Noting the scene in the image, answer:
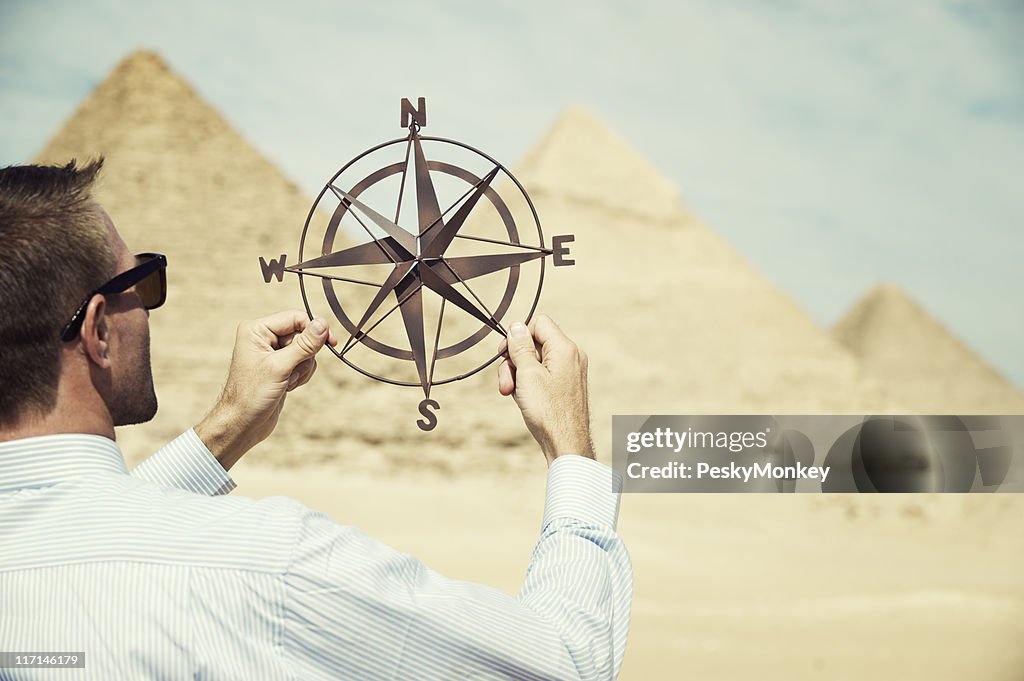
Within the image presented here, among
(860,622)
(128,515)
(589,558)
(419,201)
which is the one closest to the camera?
(128,515)

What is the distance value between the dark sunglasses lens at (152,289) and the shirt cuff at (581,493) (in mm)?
967

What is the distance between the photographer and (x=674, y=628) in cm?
1653

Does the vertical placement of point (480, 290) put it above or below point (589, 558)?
above

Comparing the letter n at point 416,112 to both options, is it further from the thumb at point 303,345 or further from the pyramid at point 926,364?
the pyramid at point 926,364

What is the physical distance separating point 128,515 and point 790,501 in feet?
123

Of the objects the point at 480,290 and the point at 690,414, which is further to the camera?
the point at 480,290

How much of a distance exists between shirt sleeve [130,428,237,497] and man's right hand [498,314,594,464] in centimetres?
79

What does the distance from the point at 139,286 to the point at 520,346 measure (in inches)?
35.8

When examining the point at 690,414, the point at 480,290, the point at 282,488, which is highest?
the point at 480,290

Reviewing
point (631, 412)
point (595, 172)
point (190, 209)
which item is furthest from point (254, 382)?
point (595, 172)

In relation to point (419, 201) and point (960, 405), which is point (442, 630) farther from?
point (960, 405)

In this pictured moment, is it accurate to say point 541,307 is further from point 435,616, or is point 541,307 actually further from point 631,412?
point 435,616

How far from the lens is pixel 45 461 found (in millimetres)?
1773

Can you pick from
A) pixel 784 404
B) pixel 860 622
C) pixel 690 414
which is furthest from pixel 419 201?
pixel 784 404
